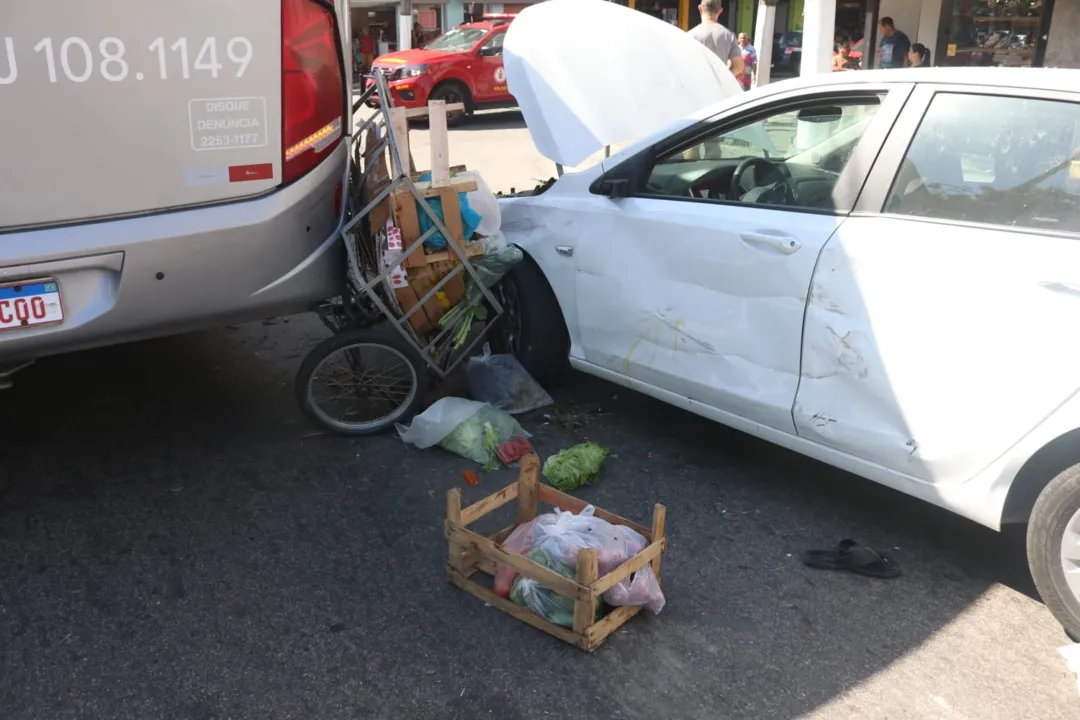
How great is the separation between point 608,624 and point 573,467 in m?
0.99

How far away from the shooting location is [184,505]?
367cm

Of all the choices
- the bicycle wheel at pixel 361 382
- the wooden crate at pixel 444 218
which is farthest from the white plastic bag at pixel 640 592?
the wooden crate at pixel 444 218

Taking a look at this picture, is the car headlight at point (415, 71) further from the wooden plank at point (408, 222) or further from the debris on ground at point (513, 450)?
the debris on ground at point (513, 450)

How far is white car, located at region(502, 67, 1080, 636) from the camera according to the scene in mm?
2832

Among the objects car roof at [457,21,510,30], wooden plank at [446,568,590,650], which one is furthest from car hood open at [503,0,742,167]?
car roof at [457,21,510,30]

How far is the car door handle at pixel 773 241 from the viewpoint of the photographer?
338 cm

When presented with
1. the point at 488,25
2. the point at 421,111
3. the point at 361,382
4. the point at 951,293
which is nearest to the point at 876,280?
the point at 951,293

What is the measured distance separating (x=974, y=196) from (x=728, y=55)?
7.91 metres

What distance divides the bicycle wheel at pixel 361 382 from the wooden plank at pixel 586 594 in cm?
170

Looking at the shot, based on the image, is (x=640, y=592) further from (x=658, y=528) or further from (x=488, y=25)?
(x=488, y=25)

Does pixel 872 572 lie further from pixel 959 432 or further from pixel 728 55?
pixel 728 55

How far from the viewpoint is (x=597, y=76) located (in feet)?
16.0

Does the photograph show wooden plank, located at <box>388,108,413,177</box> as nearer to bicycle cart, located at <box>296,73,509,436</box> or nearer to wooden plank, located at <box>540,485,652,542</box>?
bicycle cart, located at <box>296,73,509,436</box>

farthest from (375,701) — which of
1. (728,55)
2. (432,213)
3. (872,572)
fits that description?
(728,55)
